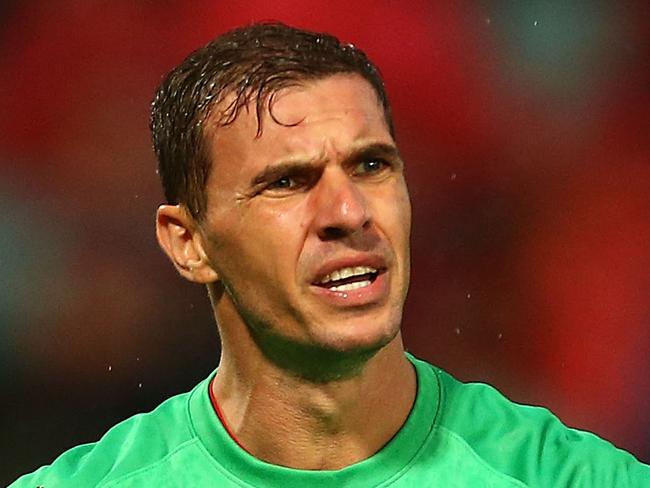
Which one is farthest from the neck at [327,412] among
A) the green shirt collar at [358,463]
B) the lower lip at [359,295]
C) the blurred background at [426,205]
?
the blurred background at [426,205]

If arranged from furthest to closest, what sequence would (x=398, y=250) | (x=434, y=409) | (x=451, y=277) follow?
(x=451, y=277) → (x=434, y=409) → (x=398, y=250)

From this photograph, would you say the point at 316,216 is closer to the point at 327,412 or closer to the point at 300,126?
the point at 300,126

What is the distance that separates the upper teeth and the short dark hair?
0.77ft

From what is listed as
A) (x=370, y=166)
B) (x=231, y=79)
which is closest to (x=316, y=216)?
(x=370, y=166)

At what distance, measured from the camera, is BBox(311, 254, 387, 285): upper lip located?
182 centimetres

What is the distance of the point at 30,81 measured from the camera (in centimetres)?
296

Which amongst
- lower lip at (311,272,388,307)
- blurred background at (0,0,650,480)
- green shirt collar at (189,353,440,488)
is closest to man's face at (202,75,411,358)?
lower lip at (311,272,388,307)

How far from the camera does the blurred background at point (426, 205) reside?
2.83 m

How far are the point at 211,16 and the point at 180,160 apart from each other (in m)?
1.00

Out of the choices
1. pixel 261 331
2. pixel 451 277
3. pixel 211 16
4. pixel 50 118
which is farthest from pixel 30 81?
pixel 261 331

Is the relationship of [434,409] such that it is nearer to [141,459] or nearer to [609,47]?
[141,459]

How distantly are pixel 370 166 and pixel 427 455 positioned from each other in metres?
0.44

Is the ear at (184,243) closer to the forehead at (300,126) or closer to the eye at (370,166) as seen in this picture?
the forehead at (300,126)

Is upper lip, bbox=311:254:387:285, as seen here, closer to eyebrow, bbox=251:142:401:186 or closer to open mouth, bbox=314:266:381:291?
open mouth, bbox=314:266:381:291
